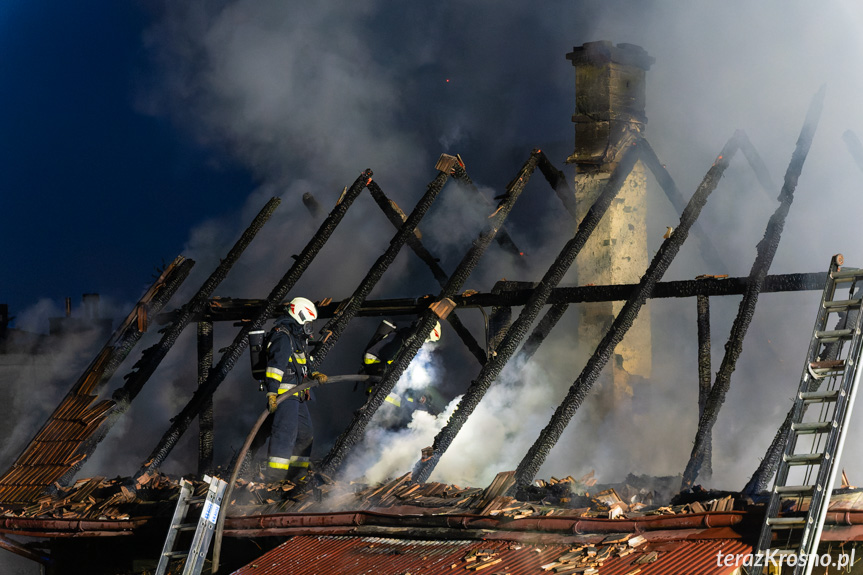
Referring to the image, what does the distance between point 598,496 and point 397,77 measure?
12578 millimetres

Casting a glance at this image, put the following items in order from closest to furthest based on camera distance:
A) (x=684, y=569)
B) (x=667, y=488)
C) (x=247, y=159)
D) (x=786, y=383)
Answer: (x=684, y=569) < (x=667, y=488) < (x=786, y=383) < (x=247, y=159)

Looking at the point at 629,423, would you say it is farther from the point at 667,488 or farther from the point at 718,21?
the point at 718,21

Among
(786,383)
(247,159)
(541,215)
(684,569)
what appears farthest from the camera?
(247,159)

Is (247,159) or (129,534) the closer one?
(129,534)

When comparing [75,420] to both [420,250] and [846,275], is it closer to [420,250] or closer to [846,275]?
[420,250]

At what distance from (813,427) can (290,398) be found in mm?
5912

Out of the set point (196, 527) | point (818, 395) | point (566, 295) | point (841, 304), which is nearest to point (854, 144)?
point (566, 295)

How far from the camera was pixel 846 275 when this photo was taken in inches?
303

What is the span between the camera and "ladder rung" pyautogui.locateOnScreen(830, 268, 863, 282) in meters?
7.61

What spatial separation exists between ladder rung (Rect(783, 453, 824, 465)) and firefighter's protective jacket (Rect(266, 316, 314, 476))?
5560 mm

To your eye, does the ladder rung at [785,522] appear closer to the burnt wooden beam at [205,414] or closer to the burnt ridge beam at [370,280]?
the burnt ridge beam at [370,280]

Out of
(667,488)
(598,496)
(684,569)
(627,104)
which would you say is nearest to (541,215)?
(627,104)

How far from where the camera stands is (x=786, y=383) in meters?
14.2

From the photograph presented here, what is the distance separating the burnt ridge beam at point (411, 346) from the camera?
10.7m
